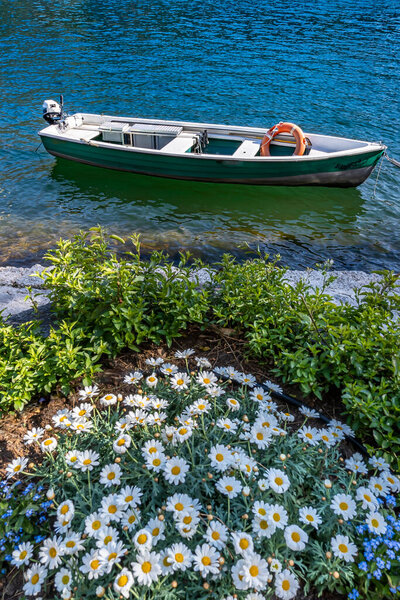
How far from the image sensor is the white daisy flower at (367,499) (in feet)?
7.21

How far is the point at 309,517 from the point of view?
2.09 meters

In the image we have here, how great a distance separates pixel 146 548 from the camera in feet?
6.15

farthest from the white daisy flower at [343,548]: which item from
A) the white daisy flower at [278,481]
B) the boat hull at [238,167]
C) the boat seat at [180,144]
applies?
the boat seat at [180,144]

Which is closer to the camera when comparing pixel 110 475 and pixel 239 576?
pixel 239 576

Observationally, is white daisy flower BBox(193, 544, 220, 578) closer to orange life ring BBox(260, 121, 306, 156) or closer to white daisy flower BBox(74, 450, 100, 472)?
white daisy flower BBox(74, 450, 100, 472)

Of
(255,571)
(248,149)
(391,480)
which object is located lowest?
(391,480)

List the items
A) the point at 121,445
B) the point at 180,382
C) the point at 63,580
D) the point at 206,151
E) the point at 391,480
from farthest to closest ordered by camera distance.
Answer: the point at 206,151
the point at 180,382
the point at 391,480
the point at 121,445
the point at 63,580

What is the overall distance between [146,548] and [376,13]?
37.3m

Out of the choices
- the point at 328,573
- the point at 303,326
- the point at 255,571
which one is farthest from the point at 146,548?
the point at 303,326

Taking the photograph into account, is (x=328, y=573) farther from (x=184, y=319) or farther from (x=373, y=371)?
(x=184, y=319)

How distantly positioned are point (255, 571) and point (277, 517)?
0.27 m

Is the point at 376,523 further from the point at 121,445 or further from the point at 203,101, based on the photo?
the point at 203,101

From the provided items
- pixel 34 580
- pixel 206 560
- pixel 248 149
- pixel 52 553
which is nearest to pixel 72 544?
pixel 52 553

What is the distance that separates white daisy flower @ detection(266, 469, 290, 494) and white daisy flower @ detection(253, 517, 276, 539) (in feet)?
0.53
